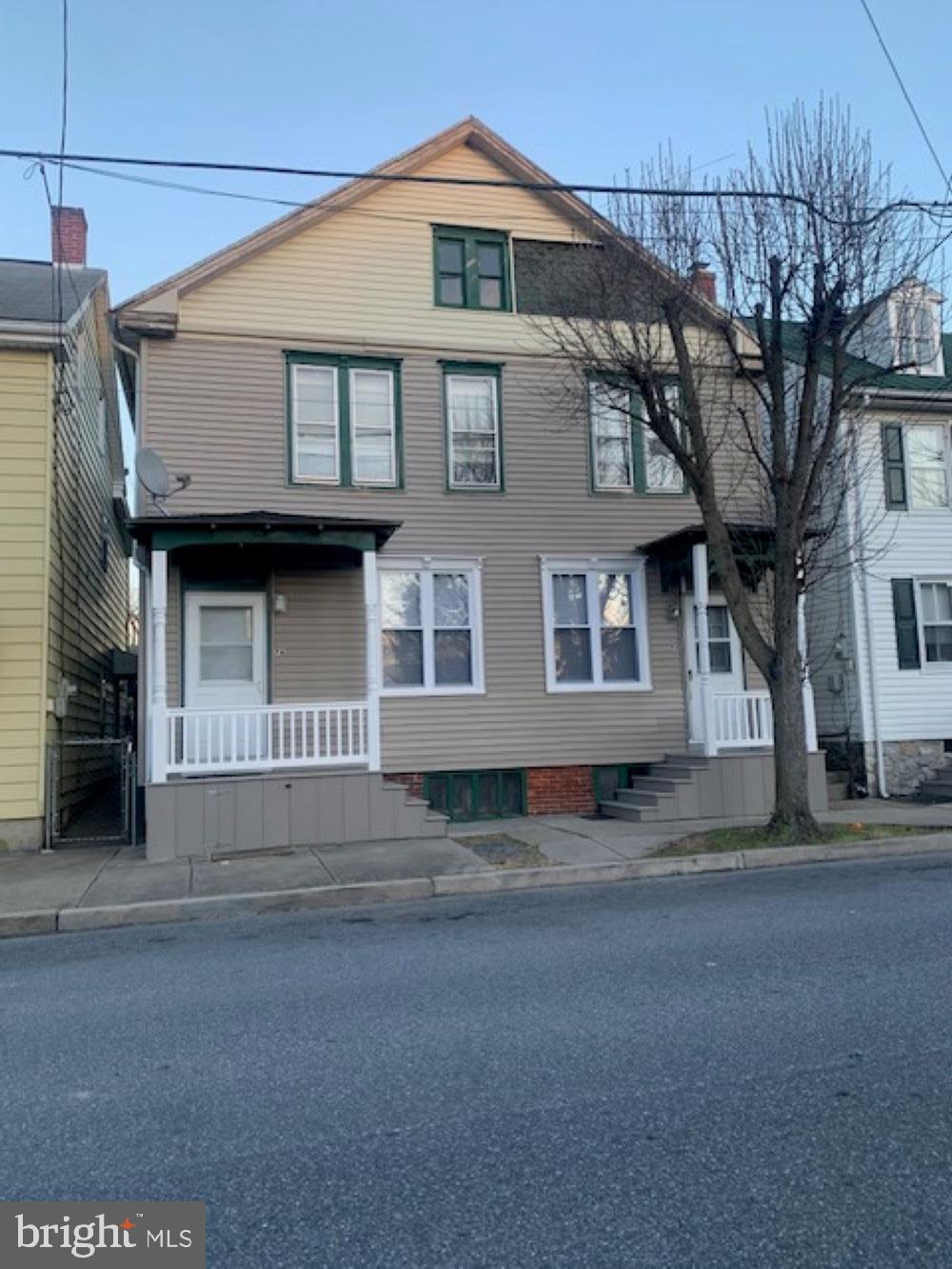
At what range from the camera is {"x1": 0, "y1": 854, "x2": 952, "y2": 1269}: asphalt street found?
9.08 feet

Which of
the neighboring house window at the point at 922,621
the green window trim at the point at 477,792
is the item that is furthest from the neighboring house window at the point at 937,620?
the green window trim at the point at 477,792

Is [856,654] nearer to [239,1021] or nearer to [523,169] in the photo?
[523,169]

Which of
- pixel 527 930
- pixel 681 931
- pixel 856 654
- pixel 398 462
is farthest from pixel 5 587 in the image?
pixel 856 654

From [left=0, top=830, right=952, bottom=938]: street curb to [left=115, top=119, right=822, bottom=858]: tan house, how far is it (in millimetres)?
2576

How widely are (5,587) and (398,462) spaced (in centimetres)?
531

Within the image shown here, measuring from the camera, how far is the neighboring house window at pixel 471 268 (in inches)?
543

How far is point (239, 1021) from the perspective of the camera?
15.8ft

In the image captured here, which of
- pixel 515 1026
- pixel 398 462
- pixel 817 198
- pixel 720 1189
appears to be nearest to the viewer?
pixel 720 1189

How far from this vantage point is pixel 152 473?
11.5 meters

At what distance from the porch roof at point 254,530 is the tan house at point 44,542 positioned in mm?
1442

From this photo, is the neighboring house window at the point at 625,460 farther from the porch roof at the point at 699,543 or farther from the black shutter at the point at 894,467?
the black shutter at the point at 894,467

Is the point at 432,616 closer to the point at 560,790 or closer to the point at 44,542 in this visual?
the point at 560,790

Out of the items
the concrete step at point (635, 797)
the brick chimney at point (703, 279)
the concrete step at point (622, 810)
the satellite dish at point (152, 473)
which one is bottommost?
the concrete step at point (622, 810)

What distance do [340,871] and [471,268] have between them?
363 inches
